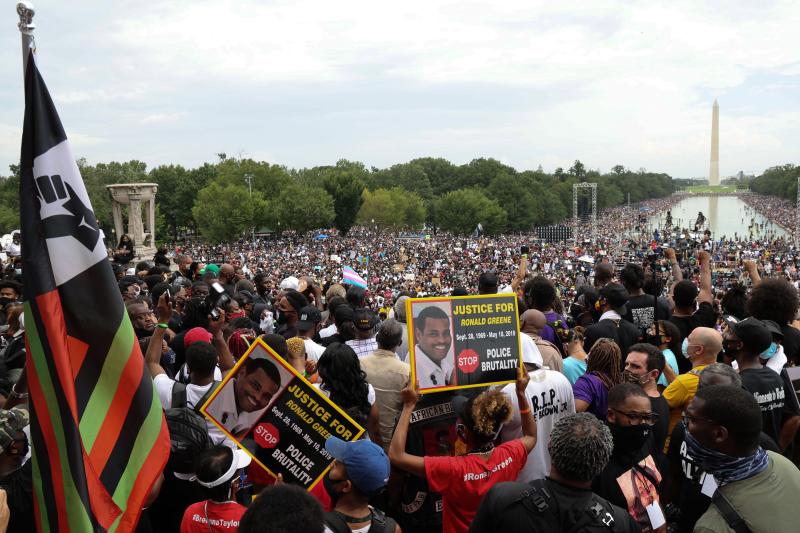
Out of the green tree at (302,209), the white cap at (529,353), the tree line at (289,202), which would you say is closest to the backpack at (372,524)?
the white cap at (529,353)

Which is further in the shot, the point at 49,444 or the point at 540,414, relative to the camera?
the point at 540,414

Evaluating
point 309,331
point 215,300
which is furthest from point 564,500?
point 215,300

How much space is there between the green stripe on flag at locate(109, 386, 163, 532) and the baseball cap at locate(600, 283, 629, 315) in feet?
14.7

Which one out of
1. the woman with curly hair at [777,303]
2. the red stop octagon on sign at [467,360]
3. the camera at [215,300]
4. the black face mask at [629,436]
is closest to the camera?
the black face mask at [629,436]

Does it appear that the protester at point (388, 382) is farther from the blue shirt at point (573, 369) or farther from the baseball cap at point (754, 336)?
the baseball cap at point (754, 336)

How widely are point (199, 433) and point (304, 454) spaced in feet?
2.21

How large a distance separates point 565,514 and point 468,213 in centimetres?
9112

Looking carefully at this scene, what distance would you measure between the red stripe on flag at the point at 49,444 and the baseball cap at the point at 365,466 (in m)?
1.23

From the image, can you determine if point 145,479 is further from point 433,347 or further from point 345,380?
point 433,347

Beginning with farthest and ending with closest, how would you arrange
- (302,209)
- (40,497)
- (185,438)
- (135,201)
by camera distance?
(302,209), (135,201), (185,438), (40,497)

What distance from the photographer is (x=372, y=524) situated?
9.91ft

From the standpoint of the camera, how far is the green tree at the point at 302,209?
77.8 metres

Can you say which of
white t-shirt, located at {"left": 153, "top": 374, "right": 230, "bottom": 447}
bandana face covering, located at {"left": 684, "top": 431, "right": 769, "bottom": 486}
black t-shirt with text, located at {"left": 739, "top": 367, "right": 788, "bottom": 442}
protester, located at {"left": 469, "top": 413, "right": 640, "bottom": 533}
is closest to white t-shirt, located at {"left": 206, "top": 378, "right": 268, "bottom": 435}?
white t-shirt, located at {"left": 153, "top": 374, "right": 230, "bottom": 447}

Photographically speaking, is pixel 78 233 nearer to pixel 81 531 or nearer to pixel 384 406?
pixel 81 531
